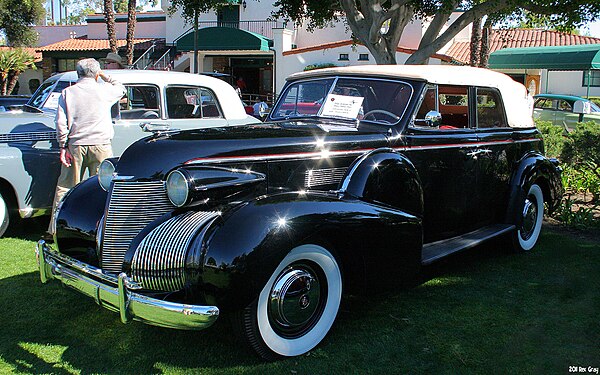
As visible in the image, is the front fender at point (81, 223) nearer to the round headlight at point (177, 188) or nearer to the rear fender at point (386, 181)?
the round headlight at point (177, 188)

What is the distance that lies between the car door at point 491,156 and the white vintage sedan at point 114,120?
10.4ft

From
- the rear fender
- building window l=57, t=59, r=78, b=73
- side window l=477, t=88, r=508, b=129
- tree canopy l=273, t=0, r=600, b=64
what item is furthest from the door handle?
building window l=57, t=59, r=78, b=73

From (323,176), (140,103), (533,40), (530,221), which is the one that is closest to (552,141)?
(530,221)

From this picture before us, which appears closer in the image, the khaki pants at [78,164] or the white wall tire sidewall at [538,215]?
the khaki pants at [78,164]

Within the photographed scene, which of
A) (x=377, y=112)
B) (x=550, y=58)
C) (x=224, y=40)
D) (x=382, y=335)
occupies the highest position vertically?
(x=224, y=40)

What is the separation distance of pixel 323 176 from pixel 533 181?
2.89 m

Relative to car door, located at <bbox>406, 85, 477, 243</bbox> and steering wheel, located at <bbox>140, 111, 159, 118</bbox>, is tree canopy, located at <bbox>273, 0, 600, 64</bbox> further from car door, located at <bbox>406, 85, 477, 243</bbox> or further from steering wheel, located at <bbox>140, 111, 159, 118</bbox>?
car door, located at <bbox>406, 85, 477, 243</bbox>

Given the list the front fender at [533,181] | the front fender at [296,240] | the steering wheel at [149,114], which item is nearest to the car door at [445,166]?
the front fender at [533,181]

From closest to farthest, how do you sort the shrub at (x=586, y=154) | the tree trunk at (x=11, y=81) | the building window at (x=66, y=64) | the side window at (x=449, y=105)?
the side window at (x=449, y=105) → the shrub at (x=586, y=154) → the tree trunk at (x=11, y=81) → the building window at (x=66, y=64)

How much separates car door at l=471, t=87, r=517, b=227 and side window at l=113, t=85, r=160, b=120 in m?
3.93

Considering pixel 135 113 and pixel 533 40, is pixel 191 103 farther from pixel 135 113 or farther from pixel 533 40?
pixel 533 40

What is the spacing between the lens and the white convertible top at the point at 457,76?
4.70 meters

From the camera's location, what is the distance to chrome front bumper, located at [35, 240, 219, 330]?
2.91 m

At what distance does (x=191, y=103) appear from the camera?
7383 millimetres
